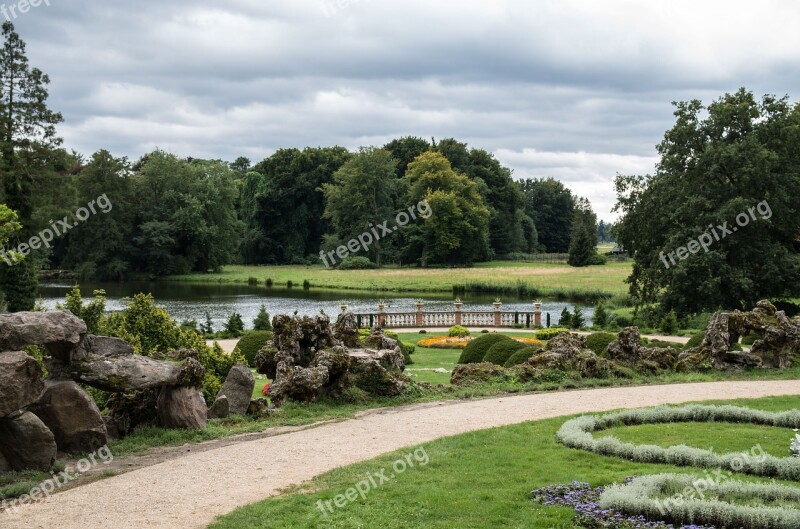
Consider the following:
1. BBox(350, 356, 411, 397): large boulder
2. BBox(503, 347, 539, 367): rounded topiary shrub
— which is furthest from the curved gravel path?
BBox(503, 347, 539, 367): rounded topiary shrub

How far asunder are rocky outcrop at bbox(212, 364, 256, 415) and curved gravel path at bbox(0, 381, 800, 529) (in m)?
1.70

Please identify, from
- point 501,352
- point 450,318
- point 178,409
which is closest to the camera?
point 178,409

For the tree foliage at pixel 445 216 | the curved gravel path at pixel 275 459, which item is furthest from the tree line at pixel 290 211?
the curved gravel path at pixel 275 459

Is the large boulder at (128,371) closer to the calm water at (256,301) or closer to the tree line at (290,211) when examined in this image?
the calm water at (256,301)

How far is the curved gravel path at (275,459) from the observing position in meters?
9.02

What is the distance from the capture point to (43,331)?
35.5ft

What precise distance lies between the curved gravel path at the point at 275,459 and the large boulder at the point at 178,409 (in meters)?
1.19

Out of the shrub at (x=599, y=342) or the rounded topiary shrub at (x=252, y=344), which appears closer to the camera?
the shrub at (x=599, y=342)

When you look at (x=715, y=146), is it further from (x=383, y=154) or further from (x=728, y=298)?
(x=383, y=154)

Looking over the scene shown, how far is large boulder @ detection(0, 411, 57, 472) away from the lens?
34.5ft

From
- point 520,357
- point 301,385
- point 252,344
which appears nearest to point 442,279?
point 252,344

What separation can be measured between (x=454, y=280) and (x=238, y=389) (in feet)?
181

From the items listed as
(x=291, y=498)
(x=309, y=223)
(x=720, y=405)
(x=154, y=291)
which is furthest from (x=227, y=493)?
(x=309, y=223)

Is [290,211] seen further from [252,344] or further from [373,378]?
[373,378]
